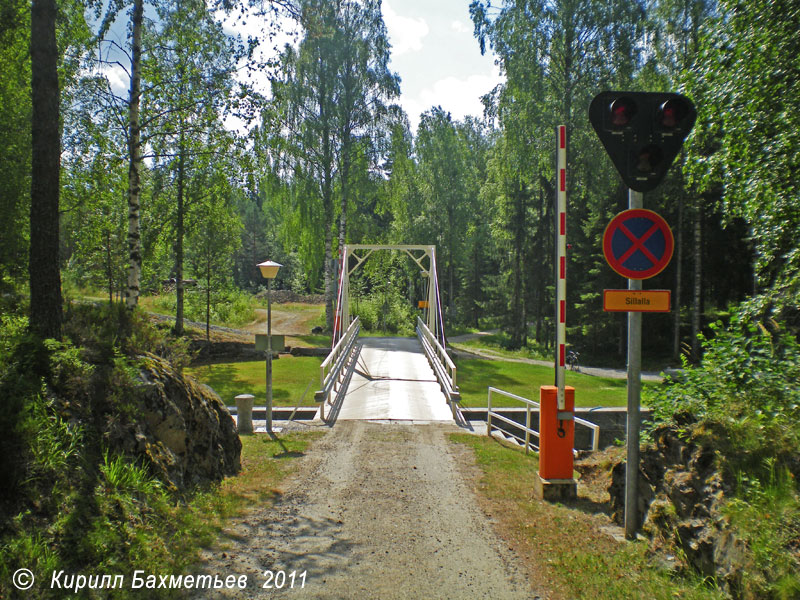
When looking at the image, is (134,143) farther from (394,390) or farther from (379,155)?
(379,155)

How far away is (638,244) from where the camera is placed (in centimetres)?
396

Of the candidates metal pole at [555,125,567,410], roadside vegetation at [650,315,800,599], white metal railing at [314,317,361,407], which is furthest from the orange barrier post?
white metal railing at [314,317,361,407]

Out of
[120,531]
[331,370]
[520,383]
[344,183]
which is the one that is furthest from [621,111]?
[344,183]

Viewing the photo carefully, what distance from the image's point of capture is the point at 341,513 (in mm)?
4910

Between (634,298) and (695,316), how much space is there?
18130 millimetres

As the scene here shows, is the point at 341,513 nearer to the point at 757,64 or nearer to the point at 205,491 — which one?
the point at 205,491

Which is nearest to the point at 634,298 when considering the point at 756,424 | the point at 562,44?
the point at 756,424

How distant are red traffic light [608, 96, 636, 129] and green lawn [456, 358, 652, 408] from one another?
8818 millimetres

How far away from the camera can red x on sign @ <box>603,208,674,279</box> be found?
155 inches

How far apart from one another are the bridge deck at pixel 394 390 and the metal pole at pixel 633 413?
6.32 m

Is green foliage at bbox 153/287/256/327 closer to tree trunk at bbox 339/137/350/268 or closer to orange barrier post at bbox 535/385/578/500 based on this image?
tree trunk at bbox 339/137/350/268

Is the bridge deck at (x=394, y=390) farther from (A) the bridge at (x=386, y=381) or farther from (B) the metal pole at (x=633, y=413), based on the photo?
(B) the metal pole at (x=633, y=413)

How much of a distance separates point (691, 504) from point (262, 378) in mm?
12793

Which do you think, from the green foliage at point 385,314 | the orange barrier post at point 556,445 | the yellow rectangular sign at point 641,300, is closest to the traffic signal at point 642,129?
the yellow rectangular sign at point 641,300
